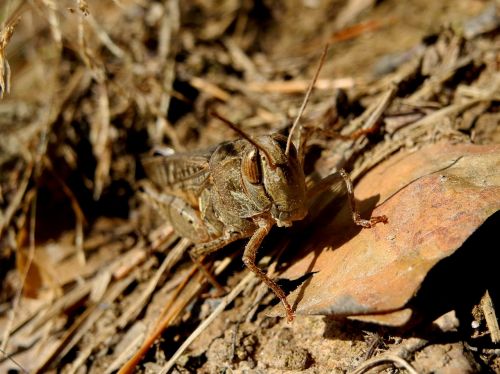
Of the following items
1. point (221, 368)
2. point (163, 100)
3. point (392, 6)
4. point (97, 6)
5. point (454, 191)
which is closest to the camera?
point (454, 191)

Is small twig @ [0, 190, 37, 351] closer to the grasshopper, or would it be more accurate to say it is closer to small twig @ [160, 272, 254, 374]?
the grasshopper

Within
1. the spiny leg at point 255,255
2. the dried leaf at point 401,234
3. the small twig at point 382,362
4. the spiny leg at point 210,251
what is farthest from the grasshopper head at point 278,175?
the small twig at point 382,362

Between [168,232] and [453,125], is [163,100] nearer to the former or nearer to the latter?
[168,232]

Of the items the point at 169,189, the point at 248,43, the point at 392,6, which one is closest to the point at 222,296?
the point at 169,189

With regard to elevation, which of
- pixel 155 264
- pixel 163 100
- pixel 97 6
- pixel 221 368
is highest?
pixel 97 6

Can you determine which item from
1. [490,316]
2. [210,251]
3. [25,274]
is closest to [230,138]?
[210,251]

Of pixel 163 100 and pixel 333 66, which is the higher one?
pixel 163 100
